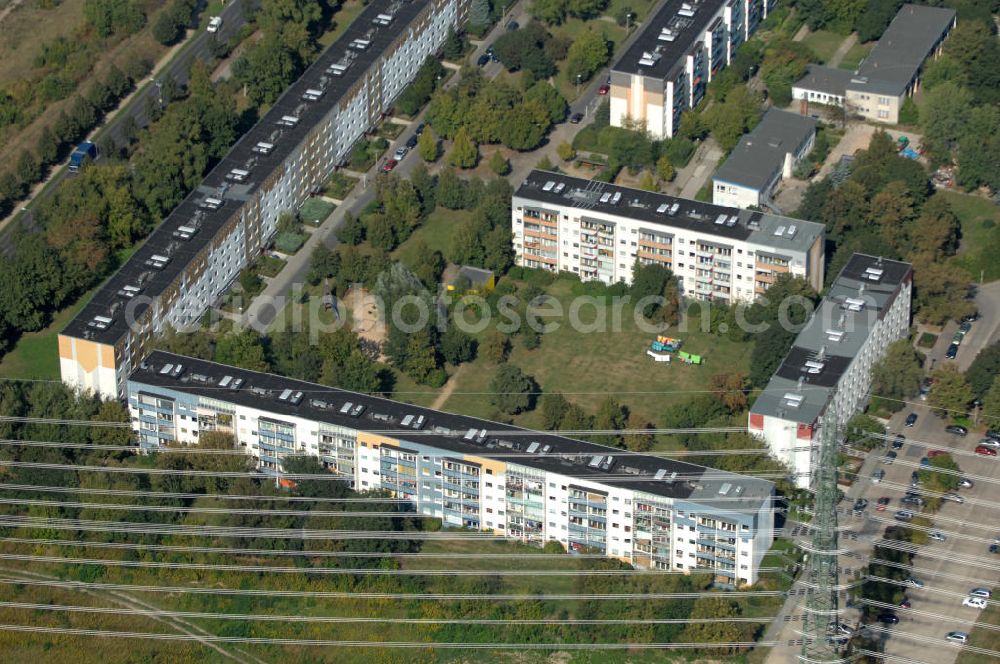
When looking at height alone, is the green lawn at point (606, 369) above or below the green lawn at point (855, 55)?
below

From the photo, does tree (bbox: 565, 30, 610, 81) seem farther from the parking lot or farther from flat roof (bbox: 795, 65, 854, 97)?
the parking lot

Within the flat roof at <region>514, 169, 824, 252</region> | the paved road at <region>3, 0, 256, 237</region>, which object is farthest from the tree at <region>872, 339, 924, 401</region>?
the paved road at <region>3, 0, 256, 237</region>

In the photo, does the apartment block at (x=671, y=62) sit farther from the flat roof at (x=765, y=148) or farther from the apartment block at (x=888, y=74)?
the apartment block at (x=888, y=74)

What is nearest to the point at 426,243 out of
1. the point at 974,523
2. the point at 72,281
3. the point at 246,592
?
the point at 72,281

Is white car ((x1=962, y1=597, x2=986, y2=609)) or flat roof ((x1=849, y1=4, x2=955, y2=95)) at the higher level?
flat roof ((x1=849, y1=4, x2=955, y2=95))

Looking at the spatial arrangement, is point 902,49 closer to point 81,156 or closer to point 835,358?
point 835,358

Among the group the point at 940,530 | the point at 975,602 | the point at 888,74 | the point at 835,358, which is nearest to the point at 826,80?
the point at 888,74

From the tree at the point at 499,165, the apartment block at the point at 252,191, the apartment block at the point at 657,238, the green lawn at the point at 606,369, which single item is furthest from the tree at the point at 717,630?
the tree at the point at 499,165
